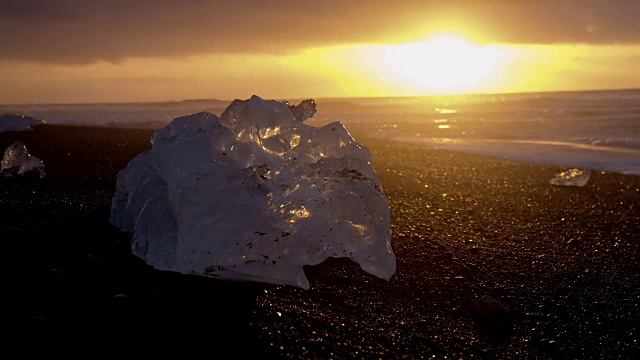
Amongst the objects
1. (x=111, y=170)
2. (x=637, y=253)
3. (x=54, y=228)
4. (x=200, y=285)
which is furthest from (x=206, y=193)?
(x=111, y=170)

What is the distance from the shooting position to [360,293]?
302 centimetres

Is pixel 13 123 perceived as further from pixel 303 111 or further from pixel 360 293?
pixel 360 293

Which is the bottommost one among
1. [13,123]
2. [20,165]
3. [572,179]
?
[572,179]

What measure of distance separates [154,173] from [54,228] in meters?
0.79

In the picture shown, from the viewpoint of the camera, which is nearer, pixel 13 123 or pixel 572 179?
pixel 572 179

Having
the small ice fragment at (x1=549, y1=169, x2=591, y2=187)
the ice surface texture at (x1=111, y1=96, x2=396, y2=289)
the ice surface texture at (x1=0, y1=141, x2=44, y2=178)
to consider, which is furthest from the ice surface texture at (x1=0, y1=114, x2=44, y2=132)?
the small ice fragment at (x1=549, y1=169, x2=591, y2=187)

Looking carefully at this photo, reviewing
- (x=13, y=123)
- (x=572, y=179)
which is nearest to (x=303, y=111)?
(x=572, y=179)

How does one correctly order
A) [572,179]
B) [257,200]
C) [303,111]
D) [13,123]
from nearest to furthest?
1. [257,200]
2. [303,111]
3. [572,179]
4. [13,123]

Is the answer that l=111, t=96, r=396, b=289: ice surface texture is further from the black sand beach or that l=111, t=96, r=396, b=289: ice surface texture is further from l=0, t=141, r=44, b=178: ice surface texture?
l=0, t=141, r=44, b=178: ice surface texture

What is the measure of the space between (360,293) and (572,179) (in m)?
5.12

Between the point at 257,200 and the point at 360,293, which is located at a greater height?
the point at 257,200

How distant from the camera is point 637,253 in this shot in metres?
4.03

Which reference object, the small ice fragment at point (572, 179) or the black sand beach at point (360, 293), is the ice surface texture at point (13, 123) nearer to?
the black sand beach at point (360, 293)

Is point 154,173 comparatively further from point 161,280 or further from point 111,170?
point 111,170
